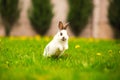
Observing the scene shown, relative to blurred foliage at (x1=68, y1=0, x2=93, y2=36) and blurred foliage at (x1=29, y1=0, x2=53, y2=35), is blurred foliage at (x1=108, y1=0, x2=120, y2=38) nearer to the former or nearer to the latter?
blurred foliage at (x1=68, y1=0, x2=93, y2=36)

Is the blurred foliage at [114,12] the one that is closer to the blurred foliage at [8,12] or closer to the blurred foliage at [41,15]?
the blurred foliage at [41,15]

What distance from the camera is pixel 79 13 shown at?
14.0 m

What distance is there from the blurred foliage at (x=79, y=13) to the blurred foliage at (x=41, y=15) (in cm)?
85

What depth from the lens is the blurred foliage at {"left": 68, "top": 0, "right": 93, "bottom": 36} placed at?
13961mm

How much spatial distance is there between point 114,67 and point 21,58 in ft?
5.51

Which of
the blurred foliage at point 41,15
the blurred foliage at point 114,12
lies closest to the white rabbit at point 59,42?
the blurred foliage at point 41,15

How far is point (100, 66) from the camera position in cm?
468

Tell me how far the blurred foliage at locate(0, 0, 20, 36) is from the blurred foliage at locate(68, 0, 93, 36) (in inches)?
82.5

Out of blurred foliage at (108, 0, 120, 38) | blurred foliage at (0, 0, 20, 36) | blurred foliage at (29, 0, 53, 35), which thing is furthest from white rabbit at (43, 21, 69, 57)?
blurred foliage at (108, 0, 120, 38)

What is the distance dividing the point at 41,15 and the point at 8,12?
1273mm

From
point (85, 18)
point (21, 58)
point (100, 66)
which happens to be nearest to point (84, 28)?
point (85, 18)

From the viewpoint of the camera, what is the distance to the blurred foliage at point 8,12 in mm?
13758

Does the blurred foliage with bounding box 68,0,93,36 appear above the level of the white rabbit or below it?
above

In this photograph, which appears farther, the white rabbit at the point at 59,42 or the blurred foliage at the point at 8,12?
the blurred foliage at the point at 8,12
